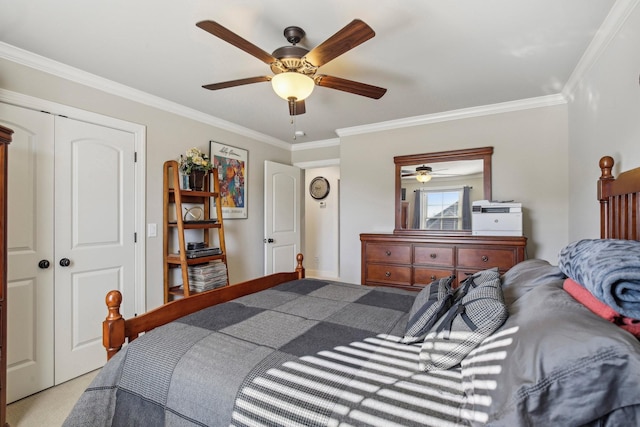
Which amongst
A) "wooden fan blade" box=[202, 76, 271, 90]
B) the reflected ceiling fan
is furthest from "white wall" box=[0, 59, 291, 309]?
the reflected ceiling fan

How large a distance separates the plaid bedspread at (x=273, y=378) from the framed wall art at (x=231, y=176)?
2.29 meters

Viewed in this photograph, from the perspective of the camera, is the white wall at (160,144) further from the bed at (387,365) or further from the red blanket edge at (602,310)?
the red blanket edge at (602,310)

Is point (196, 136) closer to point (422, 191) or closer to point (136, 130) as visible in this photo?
point (136, 130)

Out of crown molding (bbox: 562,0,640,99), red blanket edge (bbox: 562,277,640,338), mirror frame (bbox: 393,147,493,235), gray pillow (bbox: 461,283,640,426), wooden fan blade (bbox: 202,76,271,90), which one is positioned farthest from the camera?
mirror frame (bbox: 393,147,493,235)

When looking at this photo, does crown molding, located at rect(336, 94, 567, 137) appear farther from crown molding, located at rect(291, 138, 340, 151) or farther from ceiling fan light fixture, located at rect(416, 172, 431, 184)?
ceiling fan light fixture, located at rect(416, 172, 431, 184)

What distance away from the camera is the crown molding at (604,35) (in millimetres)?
1592

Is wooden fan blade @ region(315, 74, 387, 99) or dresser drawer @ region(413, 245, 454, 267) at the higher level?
wooden fan blade @ region(315, 74, 387, 99)

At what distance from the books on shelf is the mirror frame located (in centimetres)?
197

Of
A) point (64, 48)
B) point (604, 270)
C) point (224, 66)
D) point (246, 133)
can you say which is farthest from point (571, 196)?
point (64, 48)

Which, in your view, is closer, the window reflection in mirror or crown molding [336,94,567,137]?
crown molding [336,94,567,137]

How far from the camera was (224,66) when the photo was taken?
89.6 inches

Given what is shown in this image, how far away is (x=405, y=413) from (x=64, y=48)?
281cm

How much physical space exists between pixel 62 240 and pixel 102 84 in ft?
4.20

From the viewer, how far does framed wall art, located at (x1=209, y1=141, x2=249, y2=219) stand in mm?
3605
